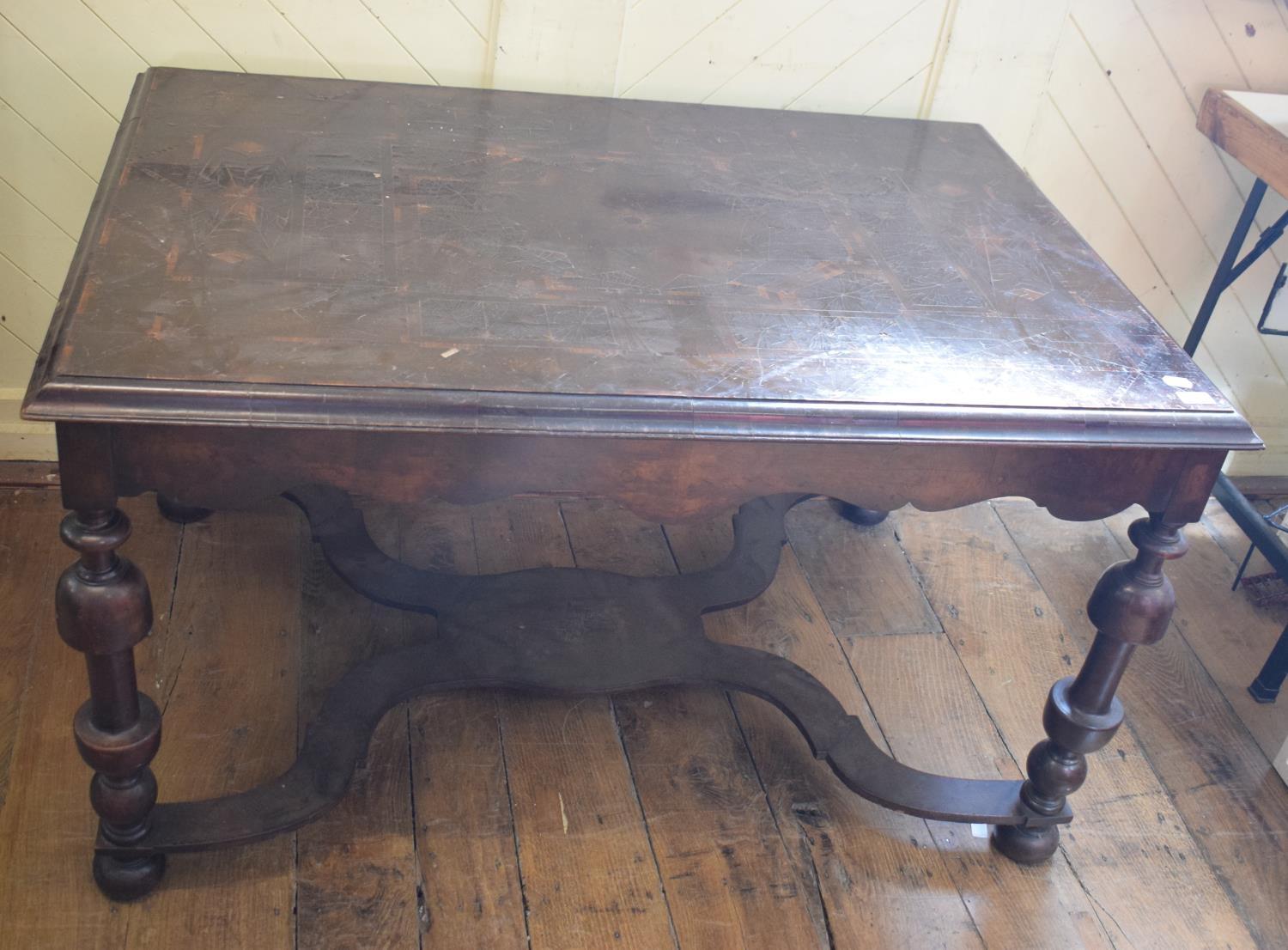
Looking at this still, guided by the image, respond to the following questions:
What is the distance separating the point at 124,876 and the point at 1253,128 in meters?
2.14

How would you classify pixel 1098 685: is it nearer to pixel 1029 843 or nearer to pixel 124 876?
pixel 1029 843

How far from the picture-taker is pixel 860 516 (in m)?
2.49

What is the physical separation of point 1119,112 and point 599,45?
0.99 m

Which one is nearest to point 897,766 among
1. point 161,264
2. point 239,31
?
point 161,264

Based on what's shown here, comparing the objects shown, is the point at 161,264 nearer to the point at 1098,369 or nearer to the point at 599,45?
the point at 599,45

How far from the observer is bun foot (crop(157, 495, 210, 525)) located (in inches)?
87.1

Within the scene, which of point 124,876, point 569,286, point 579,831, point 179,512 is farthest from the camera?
point 179,512

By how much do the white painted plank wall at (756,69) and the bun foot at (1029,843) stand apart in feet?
3.85

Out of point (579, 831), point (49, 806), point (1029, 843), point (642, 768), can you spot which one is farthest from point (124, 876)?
point (1029, 843)

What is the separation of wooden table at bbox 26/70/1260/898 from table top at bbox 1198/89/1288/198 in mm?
506

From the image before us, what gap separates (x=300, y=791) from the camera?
1.66m

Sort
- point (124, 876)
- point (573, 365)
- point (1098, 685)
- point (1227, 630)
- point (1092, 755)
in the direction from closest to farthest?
point (573, 365), point (124, 876), point (1098, 685), point (1092, 755), point (1227, 630)

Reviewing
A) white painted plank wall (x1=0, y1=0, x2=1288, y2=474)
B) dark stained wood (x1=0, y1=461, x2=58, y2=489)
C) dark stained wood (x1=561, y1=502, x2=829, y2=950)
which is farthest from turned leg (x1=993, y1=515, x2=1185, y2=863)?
dark stained wood (x1=0, y1=461, x2=58, y2=489)

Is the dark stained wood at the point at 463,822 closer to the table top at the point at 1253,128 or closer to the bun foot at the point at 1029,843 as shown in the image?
the bun foot at the point at 1029,843
